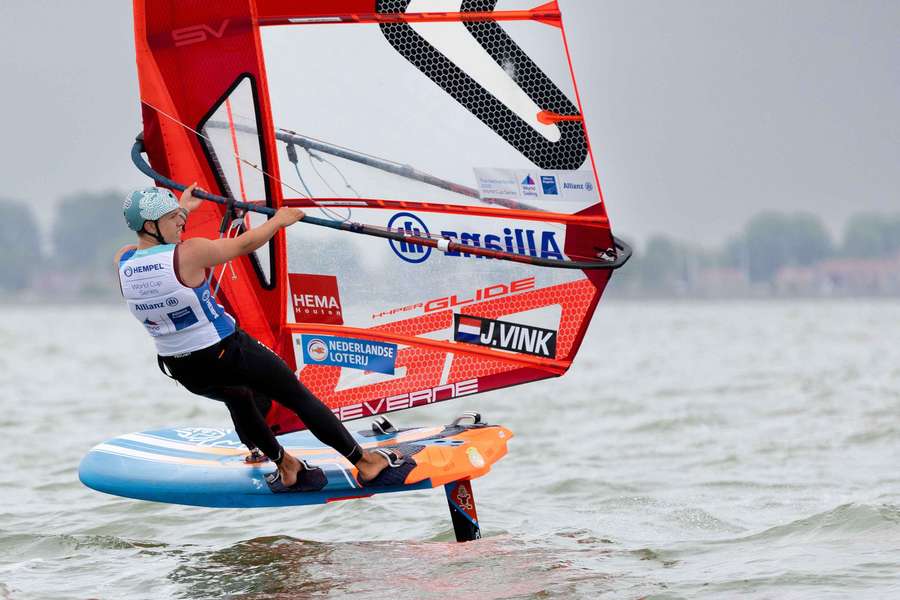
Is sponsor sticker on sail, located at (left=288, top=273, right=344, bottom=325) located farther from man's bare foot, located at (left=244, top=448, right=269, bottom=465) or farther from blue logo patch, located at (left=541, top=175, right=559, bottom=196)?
blue logo patch, located at (left=541, top=175, right=559, bottom=196)

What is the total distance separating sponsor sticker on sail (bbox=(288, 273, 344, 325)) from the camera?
6.01 meters

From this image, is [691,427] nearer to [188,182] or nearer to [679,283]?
[188,182]

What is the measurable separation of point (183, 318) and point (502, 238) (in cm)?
157

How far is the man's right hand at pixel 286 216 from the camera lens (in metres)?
5.06

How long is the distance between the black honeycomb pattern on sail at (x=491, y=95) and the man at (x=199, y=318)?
1042 mm

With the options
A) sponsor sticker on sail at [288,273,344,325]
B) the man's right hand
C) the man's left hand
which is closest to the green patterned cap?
the man's left hand

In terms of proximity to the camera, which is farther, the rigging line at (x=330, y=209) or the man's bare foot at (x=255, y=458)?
the man's bare foot at (x=255, y=458)

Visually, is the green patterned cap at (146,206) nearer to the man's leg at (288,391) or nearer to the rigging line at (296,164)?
the man's leg at (288,391)

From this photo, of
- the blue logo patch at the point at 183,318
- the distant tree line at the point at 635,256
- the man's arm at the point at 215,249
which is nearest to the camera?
the man's arm at the point at 215,249

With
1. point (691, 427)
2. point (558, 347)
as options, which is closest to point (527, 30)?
point (558, 347)

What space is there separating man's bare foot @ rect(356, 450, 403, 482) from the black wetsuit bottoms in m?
0.12

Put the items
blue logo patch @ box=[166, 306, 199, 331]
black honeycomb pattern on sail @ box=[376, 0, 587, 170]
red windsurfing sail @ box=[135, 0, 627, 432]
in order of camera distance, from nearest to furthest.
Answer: blue logo patch @ box=[166, 306, 199, 331], black honeycomb pattern on sail @ box=[376, 0, 587, 170], red windsurfing sail @ box=[135, 0, 627, 432]

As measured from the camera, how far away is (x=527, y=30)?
17.7ft

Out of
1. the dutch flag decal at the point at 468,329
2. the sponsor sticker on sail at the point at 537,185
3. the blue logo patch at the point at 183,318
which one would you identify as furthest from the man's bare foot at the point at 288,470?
the sponsor sticker on sail at the point at 537,185
